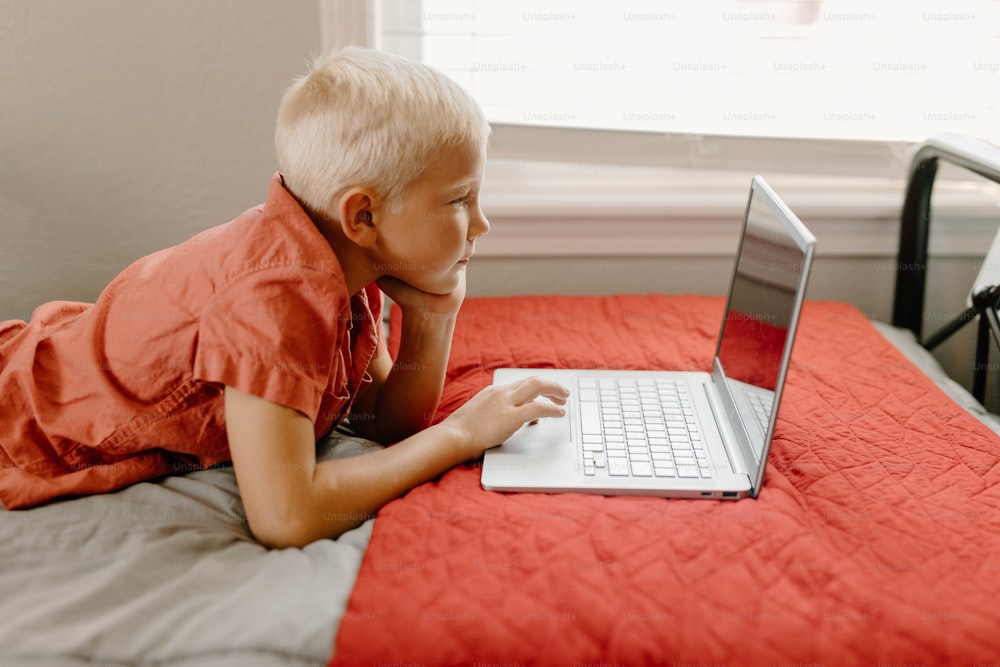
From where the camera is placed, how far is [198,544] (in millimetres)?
835

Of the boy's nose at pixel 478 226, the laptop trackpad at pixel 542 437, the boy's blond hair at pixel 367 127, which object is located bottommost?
the laptop trackpad at pixel 542 437

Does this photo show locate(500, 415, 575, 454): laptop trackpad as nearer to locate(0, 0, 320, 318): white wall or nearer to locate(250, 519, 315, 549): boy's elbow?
locate(250, 519, 315, 549): boy's elbow

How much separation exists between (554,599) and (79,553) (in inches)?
19.1

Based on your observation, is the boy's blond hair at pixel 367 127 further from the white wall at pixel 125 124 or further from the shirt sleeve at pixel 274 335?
the white wall at pixel 125 124

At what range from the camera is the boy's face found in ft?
2.98

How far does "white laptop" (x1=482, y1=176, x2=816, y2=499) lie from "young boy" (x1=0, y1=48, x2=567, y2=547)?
58 mm

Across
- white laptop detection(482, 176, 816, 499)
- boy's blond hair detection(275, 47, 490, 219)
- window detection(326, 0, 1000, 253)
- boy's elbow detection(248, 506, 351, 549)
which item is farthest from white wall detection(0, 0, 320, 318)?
boy's elbow detection(248, 506, 351, 549)

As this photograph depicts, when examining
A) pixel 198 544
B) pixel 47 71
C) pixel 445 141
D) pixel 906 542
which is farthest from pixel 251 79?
pixel 906 542

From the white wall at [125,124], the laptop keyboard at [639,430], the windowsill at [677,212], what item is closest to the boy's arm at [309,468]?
the laptop keyboard at [639,430]

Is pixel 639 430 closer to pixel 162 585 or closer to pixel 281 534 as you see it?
pixel 281 534

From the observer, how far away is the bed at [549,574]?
2.29 ft

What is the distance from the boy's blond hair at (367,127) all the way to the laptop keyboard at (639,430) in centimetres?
38

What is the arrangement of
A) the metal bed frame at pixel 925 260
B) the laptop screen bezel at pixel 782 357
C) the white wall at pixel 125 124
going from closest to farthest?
the laptop screen bezel at pixel 782 357, the metal bed frame at pixel 925 260, the white wall at pixel 125 124

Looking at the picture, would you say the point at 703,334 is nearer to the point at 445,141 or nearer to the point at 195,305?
the point at 445,141
